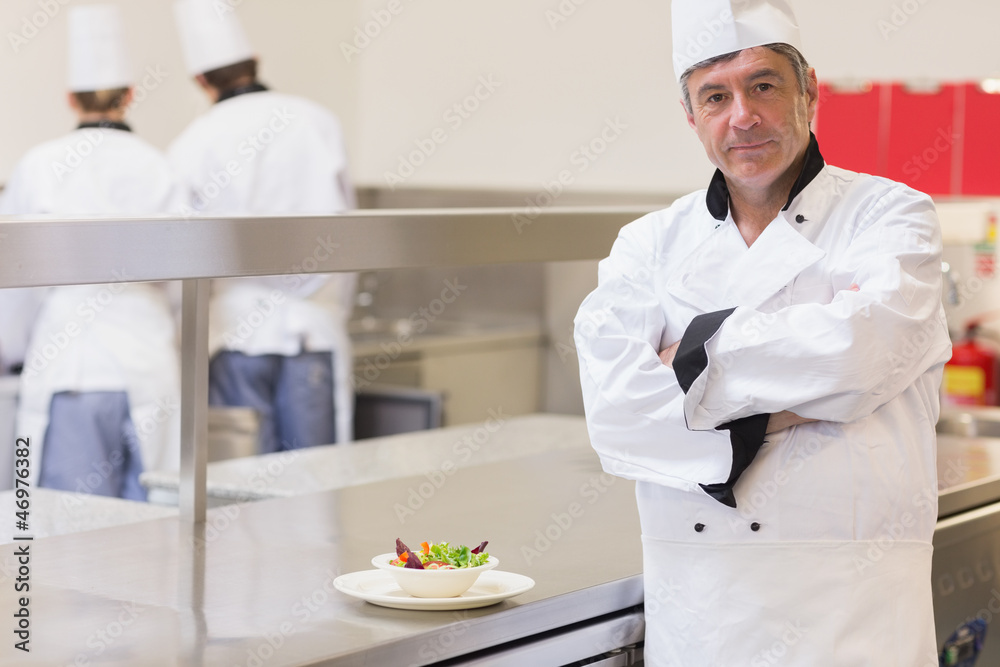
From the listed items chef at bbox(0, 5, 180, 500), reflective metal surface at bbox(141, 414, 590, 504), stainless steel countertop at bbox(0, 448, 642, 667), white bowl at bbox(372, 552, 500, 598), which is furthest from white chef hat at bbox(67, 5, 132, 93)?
white bowl at bbox(372, 552, 500, 598)

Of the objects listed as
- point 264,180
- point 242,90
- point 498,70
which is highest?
point 498,70

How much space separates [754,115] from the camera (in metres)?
1.31

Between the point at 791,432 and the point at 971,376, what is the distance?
211cm

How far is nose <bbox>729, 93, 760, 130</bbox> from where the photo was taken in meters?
1.30

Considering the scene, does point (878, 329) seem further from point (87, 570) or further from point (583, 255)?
point (87, 570)

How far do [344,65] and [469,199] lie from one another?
748 millimetres

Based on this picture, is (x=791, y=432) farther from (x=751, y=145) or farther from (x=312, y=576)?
(x=312, y=576)

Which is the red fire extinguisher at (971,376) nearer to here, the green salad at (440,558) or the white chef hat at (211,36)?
the white chef hat at (211,36)

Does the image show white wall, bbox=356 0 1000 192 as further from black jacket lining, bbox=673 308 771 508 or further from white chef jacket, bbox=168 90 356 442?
black jacket lining, bbox=673 308 771 508

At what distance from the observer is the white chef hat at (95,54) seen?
314 cm

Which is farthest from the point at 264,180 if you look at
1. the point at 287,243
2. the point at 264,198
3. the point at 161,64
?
the point at 287,243

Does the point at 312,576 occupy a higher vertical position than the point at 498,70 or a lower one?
lower

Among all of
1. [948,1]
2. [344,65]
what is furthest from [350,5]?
[948,1]

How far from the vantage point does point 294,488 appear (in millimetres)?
1947
